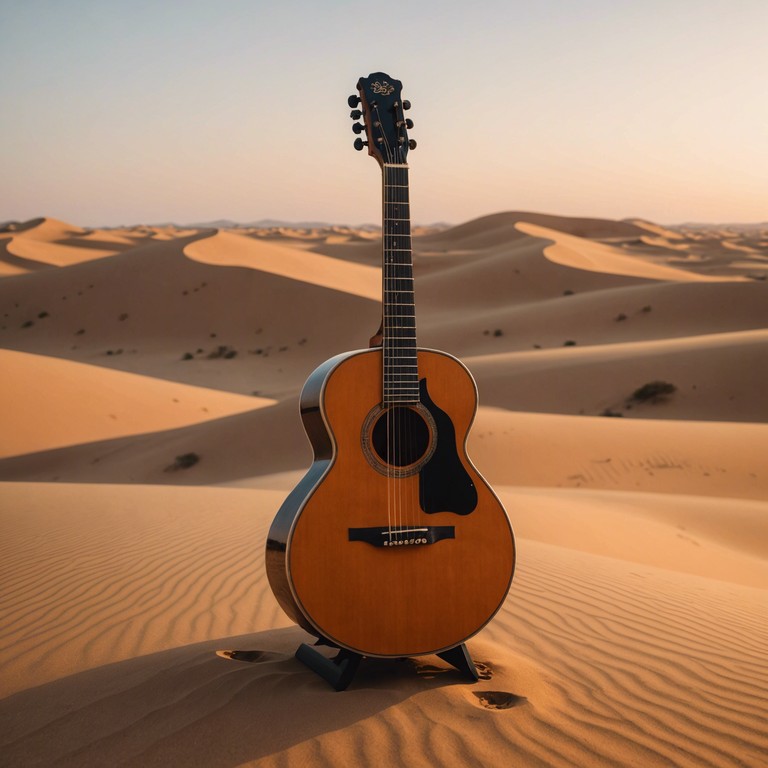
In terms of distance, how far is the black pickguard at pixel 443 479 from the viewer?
4141 millimetres

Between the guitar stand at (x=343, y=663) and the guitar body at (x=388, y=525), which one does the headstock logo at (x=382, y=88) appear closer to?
the guitar body at (x=388, y=525)

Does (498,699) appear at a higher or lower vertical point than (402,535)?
lower

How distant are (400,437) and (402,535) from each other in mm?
467

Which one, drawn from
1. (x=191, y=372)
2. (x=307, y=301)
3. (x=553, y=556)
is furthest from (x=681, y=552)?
(x=307, y=301)

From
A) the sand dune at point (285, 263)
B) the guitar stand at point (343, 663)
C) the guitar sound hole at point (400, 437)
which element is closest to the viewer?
the guitar stand at point (343, 663)

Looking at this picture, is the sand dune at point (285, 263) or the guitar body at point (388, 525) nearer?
the guitar body at point (388, 525)

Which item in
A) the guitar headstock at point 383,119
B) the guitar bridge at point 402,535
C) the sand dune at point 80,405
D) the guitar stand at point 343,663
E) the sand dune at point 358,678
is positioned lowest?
the sand dune at point 80,405

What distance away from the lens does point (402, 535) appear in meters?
4.05

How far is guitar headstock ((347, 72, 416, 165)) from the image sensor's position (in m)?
4.48

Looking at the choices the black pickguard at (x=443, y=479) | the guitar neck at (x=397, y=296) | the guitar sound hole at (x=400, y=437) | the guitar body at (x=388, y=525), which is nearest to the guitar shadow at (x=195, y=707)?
the guitar body at (x=388, y=525)

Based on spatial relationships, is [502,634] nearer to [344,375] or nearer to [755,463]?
[344,375]

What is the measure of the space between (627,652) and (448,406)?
76.2 inches

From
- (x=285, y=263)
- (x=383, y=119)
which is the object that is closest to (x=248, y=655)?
(x=383, y=119)

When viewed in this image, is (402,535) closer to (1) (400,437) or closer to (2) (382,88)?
(1) (400,437)
